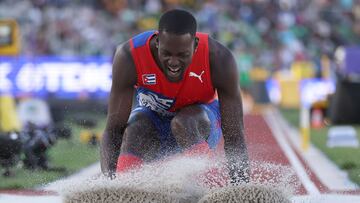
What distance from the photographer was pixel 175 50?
489cm

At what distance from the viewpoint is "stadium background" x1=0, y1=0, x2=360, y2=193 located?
54.2ft

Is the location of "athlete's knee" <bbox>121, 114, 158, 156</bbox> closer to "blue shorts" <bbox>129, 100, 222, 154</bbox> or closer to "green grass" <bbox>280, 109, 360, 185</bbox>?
"blue shorts" <bbox>129, 100, 222, 154</bbox>

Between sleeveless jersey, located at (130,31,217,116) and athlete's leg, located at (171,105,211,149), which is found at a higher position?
sleeveless jersey, located at (130,31,217,116)

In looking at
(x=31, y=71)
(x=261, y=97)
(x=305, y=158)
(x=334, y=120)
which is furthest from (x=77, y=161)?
(x=261, y=97)

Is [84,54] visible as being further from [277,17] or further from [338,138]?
[338,138]

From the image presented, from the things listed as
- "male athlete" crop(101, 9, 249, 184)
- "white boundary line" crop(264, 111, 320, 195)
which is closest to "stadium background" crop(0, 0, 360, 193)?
"white boundary line" crop(264, 111, 320, 195)

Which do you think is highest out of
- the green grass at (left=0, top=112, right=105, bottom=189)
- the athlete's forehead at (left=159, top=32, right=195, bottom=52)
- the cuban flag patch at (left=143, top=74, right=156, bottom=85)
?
the athlete's forehead at (left=159, top=32, right=195, bottom=52)

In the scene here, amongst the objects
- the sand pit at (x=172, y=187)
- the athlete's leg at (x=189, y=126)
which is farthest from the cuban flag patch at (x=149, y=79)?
the sand pit at (x=172, y=187)

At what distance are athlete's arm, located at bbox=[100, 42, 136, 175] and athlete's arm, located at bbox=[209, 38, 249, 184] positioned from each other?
A: 512 millimetres

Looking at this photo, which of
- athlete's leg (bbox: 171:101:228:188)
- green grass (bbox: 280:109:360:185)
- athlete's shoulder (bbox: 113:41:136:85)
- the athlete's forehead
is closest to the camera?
the athlete's forehead

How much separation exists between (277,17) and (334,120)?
9.62 meters

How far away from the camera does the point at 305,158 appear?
433 inches

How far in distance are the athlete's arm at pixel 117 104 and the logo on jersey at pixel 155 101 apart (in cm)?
22

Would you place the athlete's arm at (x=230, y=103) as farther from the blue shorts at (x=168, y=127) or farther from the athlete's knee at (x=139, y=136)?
the athlete's knee at (x=139, y=136)
